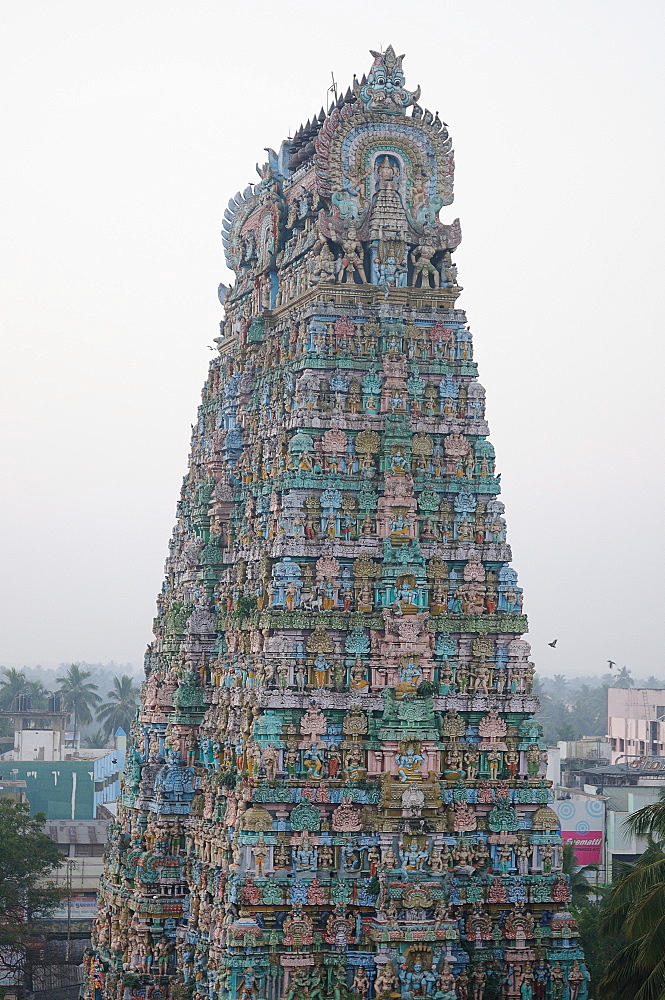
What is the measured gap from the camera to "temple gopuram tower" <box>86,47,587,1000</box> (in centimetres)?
3269

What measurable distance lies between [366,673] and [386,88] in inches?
471

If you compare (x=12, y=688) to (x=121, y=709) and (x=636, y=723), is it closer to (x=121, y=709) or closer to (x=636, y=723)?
(x=121, y=709)

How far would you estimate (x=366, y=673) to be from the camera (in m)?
33.8

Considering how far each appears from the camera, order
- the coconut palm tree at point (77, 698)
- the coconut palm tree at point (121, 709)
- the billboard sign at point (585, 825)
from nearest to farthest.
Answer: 1. the billboard sign at point (585, 825)
2. the coconut palm tree at point (121, 709)
3. the coconut palm tree at point (77, 698)

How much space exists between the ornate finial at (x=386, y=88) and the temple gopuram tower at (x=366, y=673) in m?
0.05

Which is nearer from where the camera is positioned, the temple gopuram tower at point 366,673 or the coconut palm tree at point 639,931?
the coconut palm tree at point 639,931

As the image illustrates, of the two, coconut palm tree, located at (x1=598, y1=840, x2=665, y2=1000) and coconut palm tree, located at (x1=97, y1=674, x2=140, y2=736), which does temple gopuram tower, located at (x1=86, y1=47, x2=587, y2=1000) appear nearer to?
coconut palm tree, located at (x1=598, y1=840, x2=665, y2=1000)

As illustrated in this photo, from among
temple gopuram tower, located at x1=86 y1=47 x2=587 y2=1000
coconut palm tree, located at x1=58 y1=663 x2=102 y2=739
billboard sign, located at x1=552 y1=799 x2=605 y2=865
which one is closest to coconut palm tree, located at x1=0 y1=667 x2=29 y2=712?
coconut palm tree, located at x1=58 y1=663 x2=102 y2=739

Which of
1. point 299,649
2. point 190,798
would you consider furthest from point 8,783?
point 299,649

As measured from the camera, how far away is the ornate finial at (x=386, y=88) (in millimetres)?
36188

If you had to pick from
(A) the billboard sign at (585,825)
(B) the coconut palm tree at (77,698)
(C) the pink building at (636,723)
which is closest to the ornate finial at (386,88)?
(A) the billboard sign at (585,825)

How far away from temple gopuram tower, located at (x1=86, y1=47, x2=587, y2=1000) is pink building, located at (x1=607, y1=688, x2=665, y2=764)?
7519 centimetres

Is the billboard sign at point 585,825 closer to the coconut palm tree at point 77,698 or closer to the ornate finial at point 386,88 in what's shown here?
the ornate finial at point 386,88

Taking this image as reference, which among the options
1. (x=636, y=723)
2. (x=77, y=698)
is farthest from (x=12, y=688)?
(x=636, y=723)
